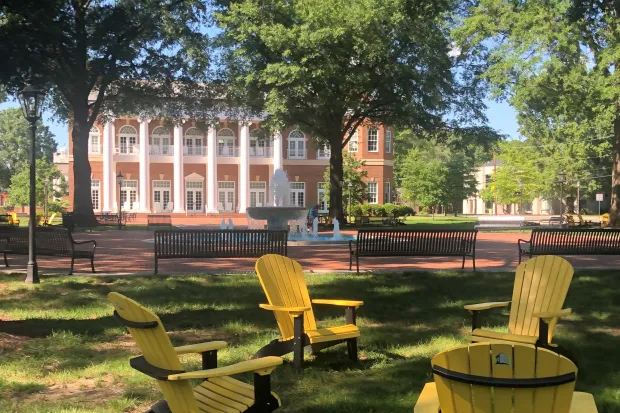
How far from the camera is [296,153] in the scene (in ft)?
184

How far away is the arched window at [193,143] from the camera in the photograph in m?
56.2

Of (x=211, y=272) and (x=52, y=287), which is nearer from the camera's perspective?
(x=52, y=287)

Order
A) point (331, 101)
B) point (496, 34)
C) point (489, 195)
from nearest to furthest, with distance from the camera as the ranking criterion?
1. point (331, 101)
2. point (496, 34)
3. point (489, 195)

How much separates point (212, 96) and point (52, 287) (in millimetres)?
23880

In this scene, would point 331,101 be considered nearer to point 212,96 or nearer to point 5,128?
point 212,96

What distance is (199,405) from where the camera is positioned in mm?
3498

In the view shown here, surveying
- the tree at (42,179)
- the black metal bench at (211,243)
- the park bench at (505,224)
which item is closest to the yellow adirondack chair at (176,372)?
the black metal bench at (211,243)

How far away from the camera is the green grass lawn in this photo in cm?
470

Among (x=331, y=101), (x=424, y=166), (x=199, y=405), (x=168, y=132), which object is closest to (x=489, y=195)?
(x=424, y=166)

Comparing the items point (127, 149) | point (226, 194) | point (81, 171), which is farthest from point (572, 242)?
point (127, 149)

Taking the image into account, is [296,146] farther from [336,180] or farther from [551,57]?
[551,57]

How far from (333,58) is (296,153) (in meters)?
30.7

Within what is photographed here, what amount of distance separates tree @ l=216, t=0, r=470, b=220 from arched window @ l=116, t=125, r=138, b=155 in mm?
28276

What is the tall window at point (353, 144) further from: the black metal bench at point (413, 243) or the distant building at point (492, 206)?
the black metal bench at point (413, 243)
